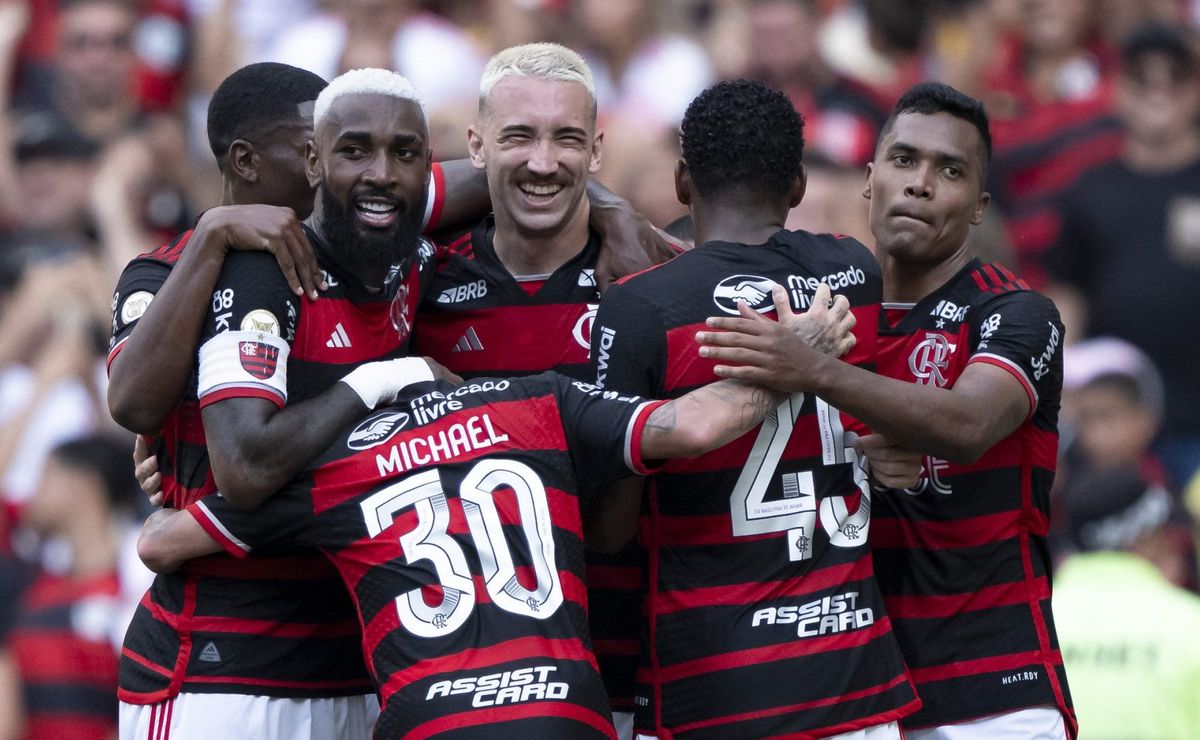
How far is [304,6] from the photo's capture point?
11.5m

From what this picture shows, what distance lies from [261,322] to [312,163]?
624 mm

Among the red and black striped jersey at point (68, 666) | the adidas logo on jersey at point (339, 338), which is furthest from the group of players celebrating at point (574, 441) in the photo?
the red and black striped jersey at point (68, 666)

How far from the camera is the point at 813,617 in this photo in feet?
16.2

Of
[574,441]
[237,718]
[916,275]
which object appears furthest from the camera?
[916,275]

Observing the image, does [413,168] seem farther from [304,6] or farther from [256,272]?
[304,6]

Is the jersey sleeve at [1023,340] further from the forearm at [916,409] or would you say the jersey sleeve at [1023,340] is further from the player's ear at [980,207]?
the player's ear at [980,207]

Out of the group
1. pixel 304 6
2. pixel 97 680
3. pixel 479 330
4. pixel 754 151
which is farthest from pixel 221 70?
pixel 754 151

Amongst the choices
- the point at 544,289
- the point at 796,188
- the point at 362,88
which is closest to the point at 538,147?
the point at 544,289

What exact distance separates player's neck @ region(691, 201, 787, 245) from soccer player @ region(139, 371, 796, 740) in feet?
1.59

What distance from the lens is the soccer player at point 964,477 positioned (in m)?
5.39

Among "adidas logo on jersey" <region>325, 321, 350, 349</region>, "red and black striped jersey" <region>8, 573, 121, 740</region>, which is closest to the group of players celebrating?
"adidas logo on jersey" <region>325, 321, 350, 349</region>

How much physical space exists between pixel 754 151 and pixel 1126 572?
8.72ft

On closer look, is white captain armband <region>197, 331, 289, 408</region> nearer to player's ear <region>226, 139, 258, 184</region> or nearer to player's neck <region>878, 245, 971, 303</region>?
player's ear <region>226, 139, 258, 184</region>

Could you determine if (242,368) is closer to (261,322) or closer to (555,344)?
(261,322)
